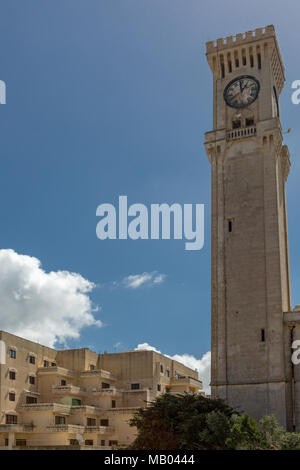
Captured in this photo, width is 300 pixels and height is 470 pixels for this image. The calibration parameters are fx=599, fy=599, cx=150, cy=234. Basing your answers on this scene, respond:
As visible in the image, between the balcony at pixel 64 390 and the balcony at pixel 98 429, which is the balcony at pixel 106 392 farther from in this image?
the balcony at pixel 98 429

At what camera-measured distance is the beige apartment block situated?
2655 inches

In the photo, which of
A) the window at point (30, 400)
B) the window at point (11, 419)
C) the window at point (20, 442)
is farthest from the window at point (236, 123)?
the window at point (20, 442)

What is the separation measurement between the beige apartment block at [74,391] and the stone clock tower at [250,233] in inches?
636

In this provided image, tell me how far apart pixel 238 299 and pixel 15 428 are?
30.1m

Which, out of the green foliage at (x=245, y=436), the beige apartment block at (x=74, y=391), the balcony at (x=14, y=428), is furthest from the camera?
the beige apartment block at (x=74, y=391)

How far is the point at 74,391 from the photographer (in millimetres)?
74125

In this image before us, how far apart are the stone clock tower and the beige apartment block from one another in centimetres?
1617

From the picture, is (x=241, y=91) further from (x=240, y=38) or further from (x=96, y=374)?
(x=96, y=374)

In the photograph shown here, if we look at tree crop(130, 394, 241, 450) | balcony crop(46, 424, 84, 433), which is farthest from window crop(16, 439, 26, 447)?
tree crop(130, 394, 241, 450)

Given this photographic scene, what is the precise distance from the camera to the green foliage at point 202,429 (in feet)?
125

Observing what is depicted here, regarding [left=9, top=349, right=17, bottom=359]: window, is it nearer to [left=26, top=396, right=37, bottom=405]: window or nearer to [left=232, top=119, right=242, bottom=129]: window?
[left=26, top=396, right=37, bottom=405]: window

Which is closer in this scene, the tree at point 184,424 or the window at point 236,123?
the tree at point 184,424

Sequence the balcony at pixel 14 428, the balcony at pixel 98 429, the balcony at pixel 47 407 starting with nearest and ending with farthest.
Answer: the balcony at pixel 14 428
the balcony at pixel 47 407
the balcony at pixel 98 429
